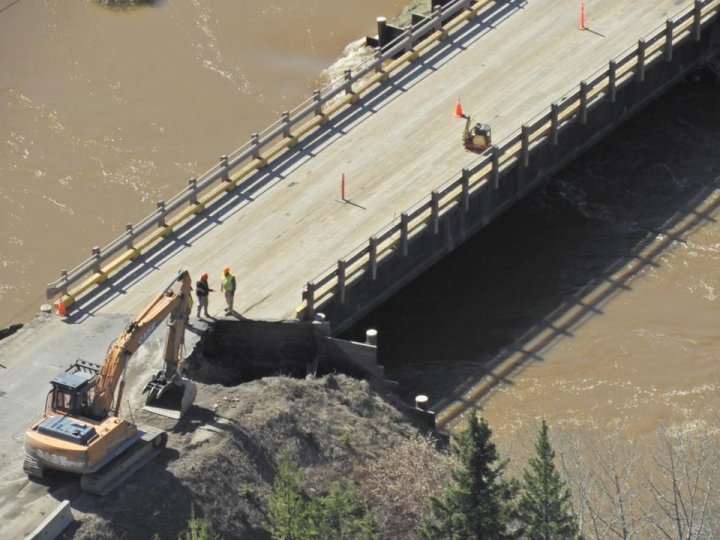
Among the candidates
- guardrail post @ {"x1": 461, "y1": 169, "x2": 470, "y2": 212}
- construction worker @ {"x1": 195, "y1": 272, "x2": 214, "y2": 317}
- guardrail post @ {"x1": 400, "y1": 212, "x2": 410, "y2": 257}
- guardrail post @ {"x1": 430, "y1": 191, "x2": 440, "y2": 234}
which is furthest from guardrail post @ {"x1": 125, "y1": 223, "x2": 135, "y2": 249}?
guardrail post @ {"x1": 461, "y1": 169, "x2": 470, "y2": 212}

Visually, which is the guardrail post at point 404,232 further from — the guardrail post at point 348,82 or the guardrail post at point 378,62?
the guardrail post at point 378,62

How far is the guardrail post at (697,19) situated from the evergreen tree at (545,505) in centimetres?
2404

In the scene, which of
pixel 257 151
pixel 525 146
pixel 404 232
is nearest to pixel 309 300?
pixel 404 232

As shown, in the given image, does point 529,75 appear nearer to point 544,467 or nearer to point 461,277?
point 461,277

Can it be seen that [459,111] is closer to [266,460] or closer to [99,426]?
[266,460]

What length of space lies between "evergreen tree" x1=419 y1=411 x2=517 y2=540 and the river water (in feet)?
60.8

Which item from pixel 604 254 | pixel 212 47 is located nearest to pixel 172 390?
pixel 604 254

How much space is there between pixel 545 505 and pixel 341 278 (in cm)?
1171

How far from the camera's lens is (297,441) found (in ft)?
128

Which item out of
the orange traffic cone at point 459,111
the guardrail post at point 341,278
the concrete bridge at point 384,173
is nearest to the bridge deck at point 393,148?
the concrete bridge at point 384,173

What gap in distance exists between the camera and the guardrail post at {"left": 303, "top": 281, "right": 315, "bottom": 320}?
42.2 metres

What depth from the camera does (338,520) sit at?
35.3m

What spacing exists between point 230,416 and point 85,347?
15.4 feet

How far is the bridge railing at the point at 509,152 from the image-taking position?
43750 mm
